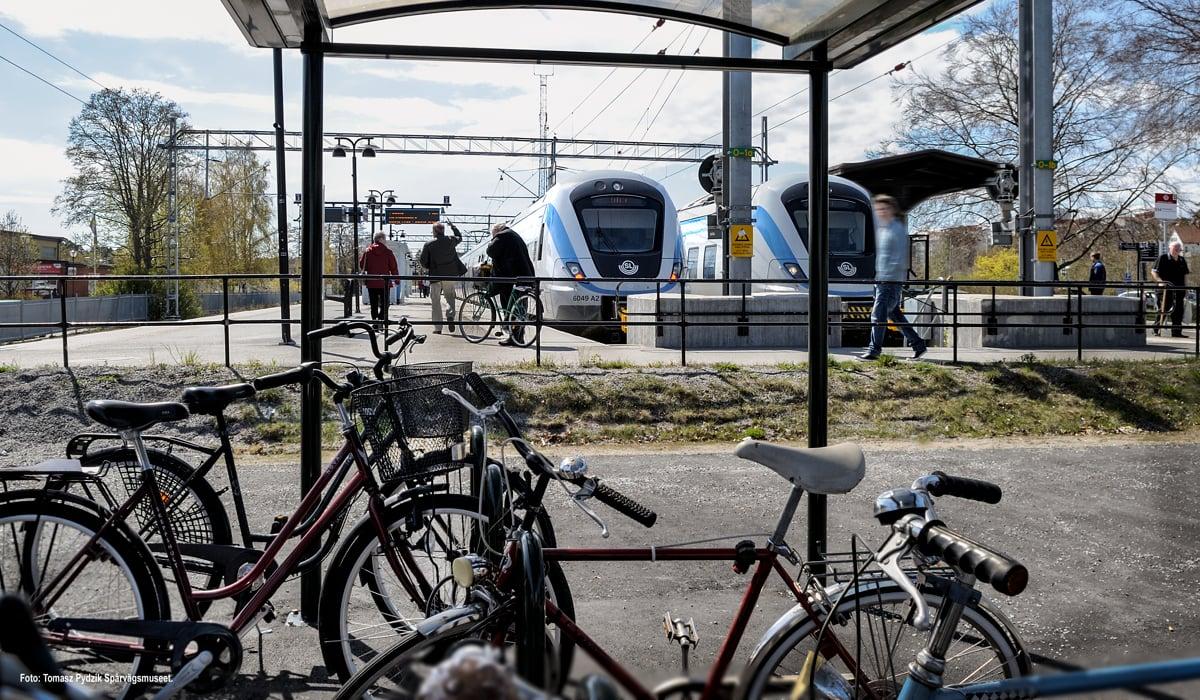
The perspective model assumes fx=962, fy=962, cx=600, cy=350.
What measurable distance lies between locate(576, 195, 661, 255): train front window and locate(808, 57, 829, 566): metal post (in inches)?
592

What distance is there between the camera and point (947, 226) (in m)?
34.1

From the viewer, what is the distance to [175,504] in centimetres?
341

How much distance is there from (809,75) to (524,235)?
19.6 m

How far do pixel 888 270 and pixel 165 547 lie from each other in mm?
9853

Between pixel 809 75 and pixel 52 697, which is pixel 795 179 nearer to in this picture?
pixel 809 75

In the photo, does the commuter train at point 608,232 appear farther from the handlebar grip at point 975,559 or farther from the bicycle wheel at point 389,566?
the handlebar grip at point 975,559

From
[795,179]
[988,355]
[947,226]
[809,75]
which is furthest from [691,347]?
[947,226]

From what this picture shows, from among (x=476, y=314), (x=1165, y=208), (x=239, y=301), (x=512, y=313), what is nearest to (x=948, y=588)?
(x=512, y=313)

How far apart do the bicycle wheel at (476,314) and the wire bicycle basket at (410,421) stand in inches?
421

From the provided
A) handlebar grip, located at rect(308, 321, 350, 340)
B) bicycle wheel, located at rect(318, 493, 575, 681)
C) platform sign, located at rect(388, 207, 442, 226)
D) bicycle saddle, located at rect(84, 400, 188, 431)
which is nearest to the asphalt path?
bicycle wheel, located at rect(318, 493, 575, 681)

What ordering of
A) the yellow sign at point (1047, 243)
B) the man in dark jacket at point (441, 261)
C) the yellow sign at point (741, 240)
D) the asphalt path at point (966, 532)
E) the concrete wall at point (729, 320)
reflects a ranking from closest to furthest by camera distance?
1. the asphalt path at point (966, 532)
2. the concrete wall at point (729, 320)
3. the yellow sign at point (741, 240)
4. the man in dark jacket at point (441, 261)
5. the yellow sign at point (1047, 243)

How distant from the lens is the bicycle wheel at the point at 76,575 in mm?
2945

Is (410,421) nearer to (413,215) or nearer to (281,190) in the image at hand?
(281,190)

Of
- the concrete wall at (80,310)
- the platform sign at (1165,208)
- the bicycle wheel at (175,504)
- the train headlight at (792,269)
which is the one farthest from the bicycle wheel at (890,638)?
the concrete wall at (80,310)
